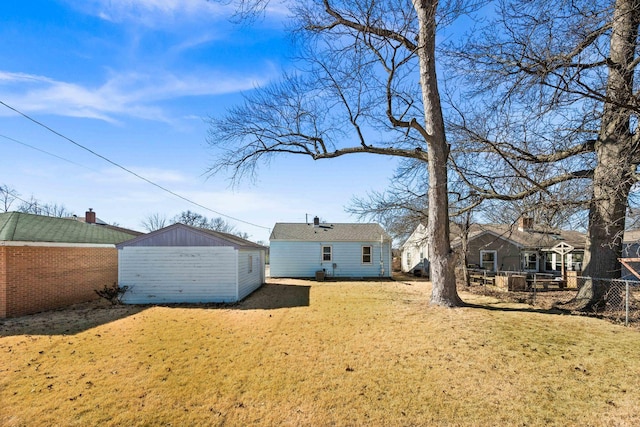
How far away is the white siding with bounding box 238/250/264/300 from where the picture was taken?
39.5 feet

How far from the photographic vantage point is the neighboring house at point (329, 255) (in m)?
20.6

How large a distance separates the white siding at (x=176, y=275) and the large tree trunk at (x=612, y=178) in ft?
35.8

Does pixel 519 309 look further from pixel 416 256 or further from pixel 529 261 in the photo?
pixel 529 261

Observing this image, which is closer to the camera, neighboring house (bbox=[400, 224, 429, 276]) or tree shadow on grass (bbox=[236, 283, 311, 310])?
tree shadow on grass (bbox=[236, 283, 311, 310])

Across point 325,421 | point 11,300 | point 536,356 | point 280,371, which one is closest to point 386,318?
point 536,356

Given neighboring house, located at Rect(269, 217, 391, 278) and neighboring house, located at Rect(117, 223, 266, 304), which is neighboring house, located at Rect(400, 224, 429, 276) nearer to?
neighboring house, located at Rect(269, 217, 391, 278)

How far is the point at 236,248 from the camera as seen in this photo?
37.7ft

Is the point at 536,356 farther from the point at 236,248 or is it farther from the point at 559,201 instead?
the point at 236,248

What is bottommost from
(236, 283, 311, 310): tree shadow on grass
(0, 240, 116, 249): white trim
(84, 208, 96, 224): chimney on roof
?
(236, 283, 311, 310): tree shadow on grass

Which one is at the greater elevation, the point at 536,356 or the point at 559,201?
the point at 559,201

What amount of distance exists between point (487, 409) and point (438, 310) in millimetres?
4989

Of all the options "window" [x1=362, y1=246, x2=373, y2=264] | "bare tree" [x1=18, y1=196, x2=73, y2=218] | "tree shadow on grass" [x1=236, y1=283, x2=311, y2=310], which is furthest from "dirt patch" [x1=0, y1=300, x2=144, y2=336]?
"bare tree" [x1=18, y1=196, x2=73, y2=218]

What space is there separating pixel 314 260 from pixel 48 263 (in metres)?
13.3

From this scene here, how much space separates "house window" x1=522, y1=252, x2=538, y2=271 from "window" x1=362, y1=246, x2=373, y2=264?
11.1 m
